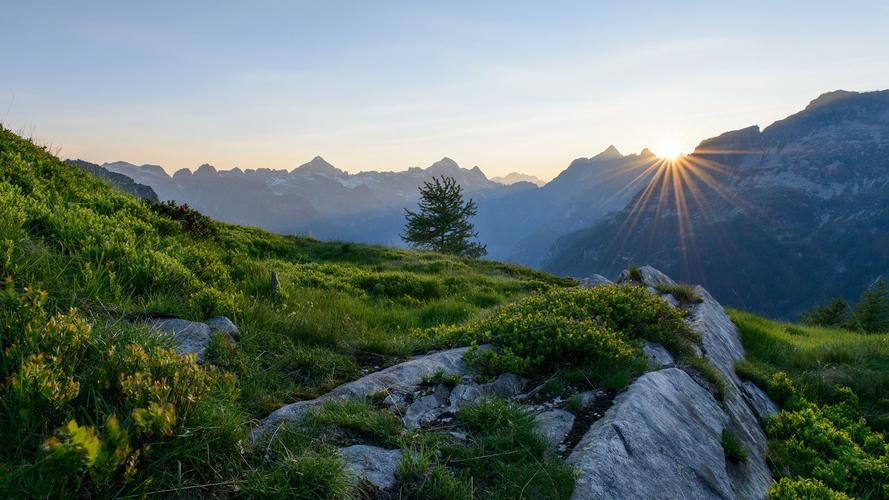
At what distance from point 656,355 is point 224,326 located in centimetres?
615

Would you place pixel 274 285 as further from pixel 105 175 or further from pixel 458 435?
pixel 105 175

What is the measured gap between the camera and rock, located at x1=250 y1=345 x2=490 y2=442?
4.29m

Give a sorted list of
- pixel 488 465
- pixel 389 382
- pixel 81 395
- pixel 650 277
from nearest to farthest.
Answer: pixel 81 395 → pixel 488 465 → pixel 389 382 → pixel 650 277

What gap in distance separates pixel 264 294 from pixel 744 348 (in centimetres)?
1065

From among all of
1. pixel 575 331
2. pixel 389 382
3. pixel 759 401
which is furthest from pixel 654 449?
pixel 759 401

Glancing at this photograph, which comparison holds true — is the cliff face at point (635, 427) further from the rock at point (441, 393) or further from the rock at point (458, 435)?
the rock at point (458, 435)

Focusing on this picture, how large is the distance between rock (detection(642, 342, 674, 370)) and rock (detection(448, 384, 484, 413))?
2545 millimetres

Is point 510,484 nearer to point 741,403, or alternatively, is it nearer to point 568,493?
point 568,493

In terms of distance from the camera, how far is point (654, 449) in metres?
4.38

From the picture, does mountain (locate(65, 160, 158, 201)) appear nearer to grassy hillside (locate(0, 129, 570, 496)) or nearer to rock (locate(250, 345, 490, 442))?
grassy hillside (locate(0, 129, 570, 496))

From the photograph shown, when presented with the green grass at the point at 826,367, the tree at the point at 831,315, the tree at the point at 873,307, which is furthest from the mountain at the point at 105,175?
the tree at the point at 831,315

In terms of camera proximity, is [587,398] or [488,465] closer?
[488,465]

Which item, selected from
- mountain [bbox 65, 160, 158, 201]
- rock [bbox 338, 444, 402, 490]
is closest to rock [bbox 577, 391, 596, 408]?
rock [bbox 338, 444, 402, 490]

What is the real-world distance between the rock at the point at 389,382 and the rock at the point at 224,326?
176 cm
